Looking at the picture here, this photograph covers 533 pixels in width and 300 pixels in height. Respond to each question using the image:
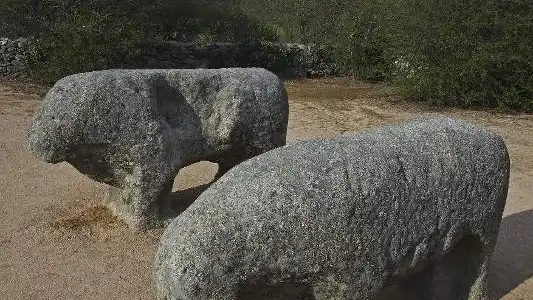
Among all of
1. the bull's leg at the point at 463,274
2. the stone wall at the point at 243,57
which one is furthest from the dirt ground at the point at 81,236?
the stone wall at the point at 243,57

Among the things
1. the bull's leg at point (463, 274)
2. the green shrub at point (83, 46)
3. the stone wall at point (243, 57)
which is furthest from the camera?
the stone wall at point (243, 57)

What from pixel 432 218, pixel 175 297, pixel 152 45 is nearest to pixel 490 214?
pixel 432 218

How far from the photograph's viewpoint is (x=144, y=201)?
22.7ft

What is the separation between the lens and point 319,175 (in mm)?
3834

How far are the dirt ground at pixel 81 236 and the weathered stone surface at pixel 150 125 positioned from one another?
52cm

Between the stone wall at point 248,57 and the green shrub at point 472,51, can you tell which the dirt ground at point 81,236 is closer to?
the green shrub at point 472,51

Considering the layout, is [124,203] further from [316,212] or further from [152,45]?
[152,45]

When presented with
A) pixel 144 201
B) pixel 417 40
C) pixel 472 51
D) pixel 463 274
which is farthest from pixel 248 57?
pixel 463 274

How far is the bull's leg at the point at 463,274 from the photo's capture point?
16.7ft

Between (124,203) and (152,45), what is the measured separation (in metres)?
13.2

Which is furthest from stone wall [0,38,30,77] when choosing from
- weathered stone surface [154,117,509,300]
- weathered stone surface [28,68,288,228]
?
weathered stone surface [154,117,509,300]

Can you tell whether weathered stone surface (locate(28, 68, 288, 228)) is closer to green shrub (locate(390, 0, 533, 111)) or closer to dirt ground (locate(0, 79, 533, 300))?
dirt ground (locate(0, 79, 533, 300))

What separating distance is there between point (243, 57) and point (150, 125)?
15268 mm

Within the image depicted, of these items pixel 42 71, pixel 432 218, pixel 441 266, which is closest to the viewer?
pixel 432 218
